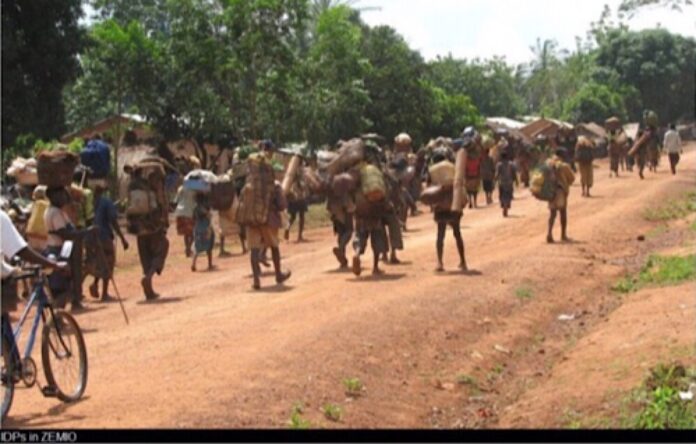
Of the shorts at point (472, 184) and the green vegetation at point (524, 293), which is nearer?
the green vegetation at point (524, 293)

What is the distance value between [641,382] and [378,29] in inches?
1225

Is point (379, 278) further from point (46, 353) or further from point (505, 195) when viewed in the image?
point (505, 195)

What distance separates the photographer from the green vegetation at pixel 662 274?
51.2 feet

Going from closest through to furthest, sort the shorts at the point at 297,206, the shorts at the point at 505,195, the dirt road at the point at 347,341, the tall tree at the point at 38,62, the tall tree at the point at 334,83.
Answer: the dirt road at the point at 347,341
the shorts at the point at 297,206
the tall tree at the point at 38,62
the shorts at the point at 505,195
the tall tree at the point at 334,83

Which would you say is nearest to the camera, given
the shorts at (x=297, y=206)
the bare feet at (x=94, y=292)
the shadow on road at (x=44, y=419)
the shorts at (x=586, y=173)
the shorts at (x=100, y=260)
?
the shadow on road at (x=44, y=419)

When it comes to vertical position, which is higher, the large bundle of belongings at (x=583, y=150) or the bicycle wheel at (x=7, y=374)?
the large bundle of belongings at (x=583, y=150)

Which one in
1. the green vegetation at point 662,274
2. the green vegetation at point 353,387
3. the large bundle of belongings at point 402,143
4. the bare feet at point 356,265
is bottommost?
the green vegetation at point 662,274

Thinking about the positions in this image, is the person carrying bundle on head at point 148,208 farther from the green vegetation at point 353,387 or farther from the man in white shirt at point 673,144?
the man in white shirt at point 673,144

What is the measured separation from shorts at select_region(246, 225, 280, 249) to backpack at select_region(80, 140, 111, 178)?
11.2ft

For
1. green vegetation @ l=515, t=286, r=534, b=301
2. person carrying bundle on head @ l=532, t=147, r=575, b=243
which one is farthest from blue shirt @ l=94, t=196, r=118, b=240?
person carrying bundle on head @ l=532, t=147, r=575, b=243

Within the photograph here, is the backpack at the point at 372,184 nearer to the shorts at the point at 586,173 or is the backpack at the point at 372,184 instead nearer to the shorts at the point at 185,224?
the shorts at the point at 185,224

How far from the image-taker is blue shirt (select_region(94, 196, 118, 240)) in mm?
15477

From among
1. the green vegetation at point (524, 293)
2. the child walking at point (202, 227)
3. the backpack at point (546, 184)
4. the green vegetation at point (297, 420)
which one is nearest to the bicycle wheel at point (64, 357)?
the green vegetation at point (297, 420)

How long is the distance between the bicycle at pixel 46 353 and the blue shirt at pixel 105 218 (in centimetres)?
653
